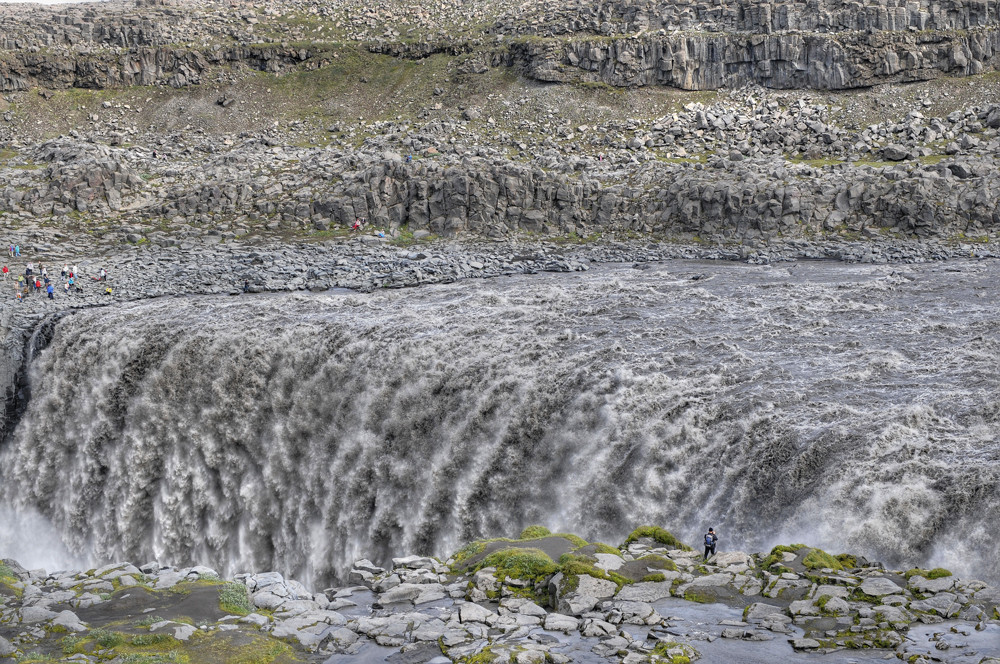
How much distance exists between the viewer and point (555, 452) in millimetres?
27922

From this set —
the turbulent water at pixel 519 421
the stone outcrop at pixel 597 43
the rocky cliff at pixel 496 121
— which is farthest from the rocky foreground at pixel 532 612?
the stone outcrop at pixel 597 43

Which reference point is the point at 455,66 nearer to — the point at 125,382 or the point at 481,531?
the point at 125,382

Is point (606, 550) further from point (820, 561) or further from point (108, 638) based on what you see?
point (108, 638)

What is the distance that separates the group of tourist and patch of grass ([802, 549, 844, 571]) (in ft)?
149

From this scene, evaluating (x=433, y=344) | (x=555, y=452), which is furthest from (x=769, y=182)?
(x=555, y=452)

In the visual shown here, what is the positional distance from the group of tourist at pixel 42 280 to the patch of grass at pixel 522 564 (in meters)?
39.9

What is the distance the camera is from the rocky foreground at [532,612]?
1554 cm

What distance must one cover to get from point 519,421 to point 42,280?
129 feet

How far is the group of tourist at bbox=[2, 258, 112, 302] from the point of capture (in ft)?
170

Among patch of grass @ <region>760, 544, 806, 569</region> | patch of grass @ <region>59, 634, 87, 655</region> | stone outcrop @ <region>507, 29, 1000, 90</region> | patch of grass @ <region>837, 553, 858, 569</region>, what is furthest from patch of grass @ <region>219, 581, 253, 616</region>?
stone outcrop @ <region>507, 29, 1000, 90</region>

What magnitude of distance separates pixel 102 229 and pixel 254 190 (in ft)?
41.0

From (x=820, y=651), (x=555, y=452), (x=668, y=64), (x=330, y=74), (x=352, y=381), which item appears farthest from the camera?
(x=330, y=74)

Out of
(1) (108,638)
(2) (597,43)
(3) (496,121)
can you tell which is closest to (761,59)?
(2) (597,43)

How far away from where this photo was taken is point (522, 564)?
19.6 meters
